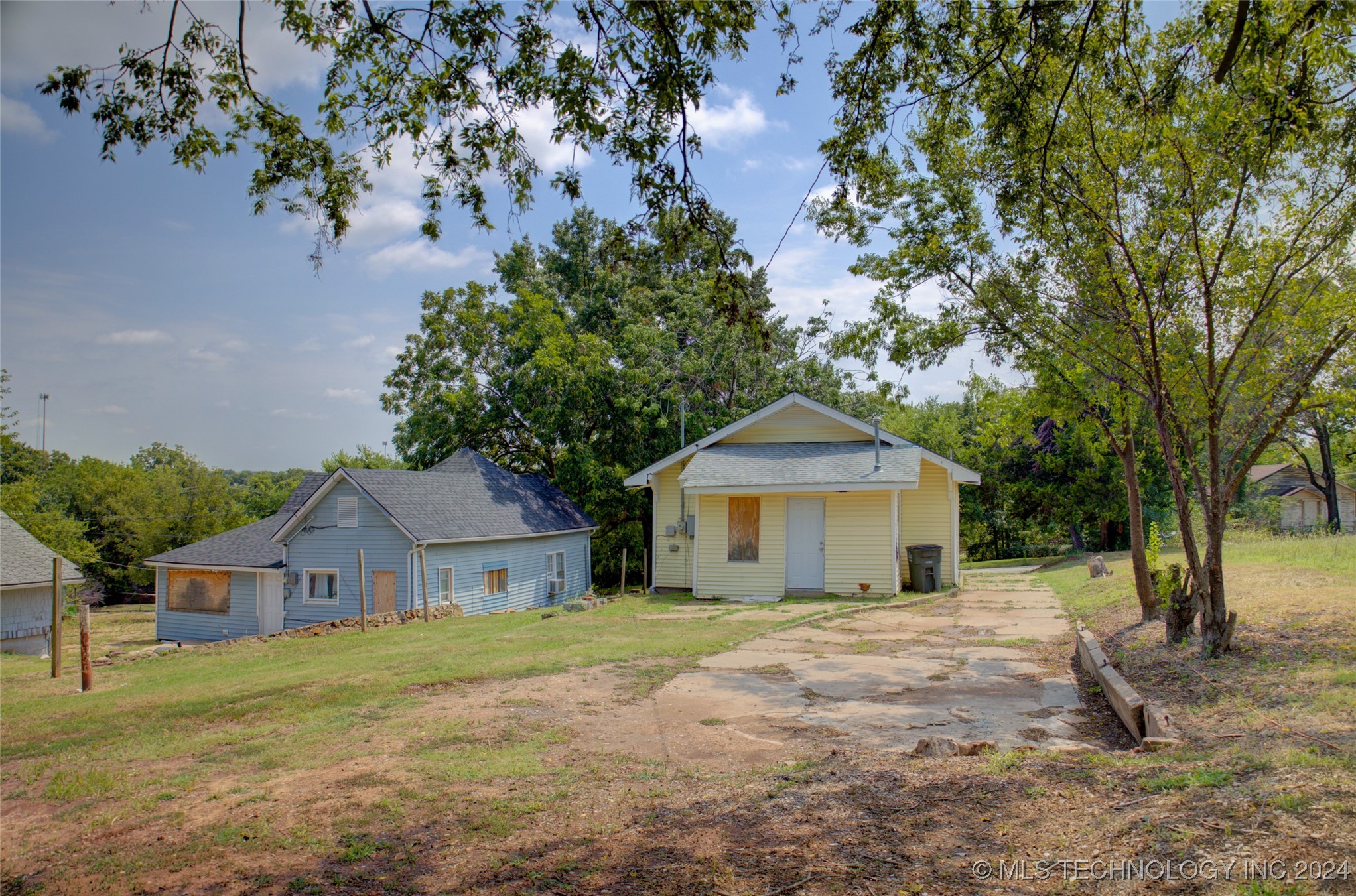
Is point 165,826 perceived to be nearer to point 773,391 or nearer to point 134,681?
point 134,681

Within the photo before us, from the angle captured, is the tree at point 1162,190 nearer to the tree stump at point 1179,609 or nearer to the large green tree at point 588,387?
the tree stump at point 1179,609

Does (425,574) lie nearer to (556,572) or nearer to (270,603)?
(556,572)

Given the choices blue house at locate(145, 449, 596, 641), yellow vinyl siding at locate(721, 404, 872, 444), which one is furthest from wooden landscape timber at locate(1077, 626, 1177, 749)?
blue house at locate(145, 449, 596, 641)

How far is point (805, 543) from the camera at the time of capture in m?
17.3

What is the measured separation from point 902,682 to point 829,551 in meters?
9.19

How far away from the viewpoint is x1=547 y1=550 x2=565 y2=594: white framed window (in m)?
23.8

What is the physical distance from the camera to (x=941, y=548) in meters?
17.6

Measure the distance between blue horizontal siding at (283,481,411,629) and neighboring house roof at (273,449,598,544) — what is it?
369mm

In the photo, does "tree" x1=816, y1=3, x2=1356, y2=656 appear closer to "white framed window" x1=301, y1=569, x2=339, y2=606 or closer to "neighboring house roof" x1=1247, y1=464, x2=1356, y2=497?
"white framed window" x1=301, y1=569, x2=339, y2=606

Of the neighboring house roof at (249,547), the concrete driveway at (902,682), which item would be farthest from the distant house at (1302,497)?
the neighboring house roof at (249,547)

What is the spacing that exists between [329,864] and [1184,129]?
8.99 m

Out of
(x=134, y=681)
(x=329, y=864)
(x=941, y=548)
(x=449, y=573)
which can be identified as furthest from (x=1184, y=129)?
(x=449, y=573)

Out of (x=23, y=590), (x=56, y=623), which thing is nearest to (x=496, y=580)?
(x=56, y=623)

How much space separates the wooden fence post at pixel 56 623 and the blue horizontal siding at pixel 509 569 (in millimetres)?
7612
